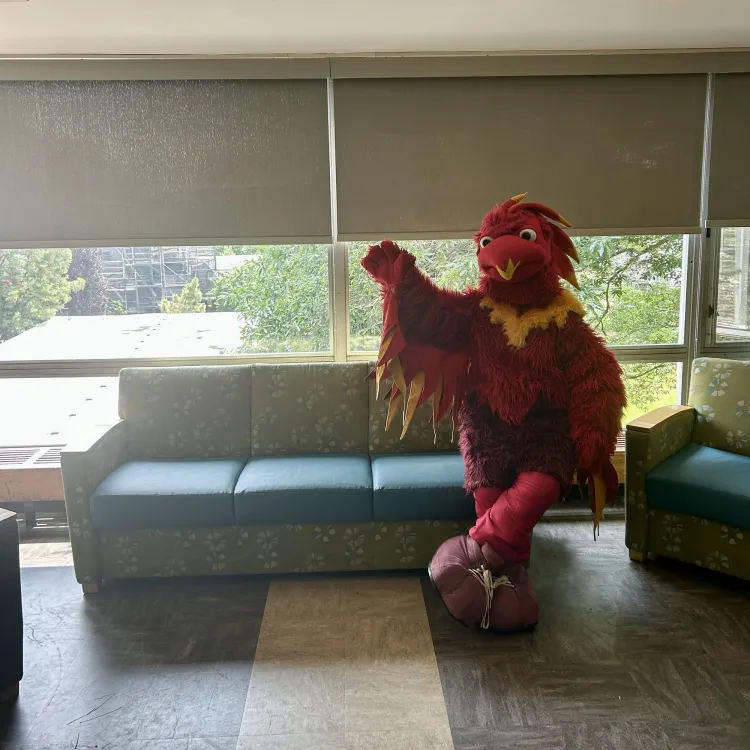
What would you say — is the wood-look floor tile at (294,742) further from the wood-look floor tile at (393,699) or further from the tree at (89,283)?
the tree at (89,283)

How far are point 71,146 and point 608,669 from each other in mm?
3219

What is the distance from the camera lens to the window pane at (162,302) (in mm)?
3467

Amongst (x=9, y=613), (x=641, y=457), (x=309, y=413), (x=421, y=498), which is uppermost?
(x=309, y=413)

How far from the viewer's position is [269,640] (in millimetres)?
2443

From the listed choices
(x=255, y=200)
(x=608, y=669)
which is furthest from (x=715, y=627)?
(x=255, y=200)

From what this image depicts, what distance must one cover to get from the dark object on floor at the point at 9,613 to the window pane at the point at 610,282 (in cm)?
191

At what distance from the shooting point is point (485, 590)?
2428 millimetres

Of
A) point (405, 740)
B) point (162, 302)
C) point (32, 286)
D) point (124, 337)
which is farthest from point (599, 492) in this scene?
point (32, 286)

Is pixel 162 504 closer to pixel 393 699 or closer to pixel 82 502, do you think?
pixel 82 502

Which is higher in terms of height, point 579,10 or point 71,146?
point 579,10

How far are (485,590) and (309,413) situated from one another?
1.21 m

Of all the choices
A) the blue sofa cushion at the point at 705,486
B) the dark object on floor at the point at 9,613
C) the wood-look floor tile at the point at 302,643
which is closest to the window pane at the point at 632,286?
the blue sofa cushion at the point at 705,486

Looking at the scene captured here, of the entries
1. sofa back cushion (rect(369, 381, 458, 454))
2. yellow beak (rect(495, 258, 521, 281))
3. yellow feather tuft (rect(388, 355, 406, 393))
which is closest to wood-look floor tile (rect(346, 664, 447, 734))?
yellow feather tuft (rect(388, 355, 406, 393))

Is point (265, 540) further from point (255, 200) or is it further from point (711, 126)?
point (711, 126)
